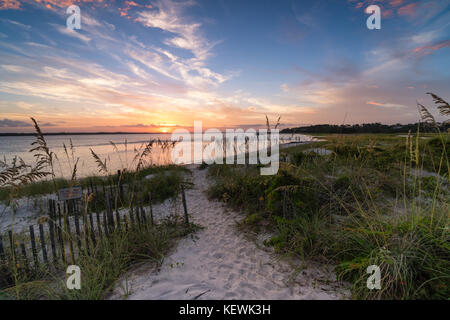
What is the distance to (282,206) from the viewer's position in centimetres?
474

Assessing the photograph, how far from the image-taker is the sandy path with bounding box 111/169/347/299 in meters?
2.73

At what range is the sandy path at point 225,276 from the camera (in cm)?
273

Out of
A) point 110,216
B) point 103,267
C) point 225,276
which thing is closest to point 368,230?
point 225,276

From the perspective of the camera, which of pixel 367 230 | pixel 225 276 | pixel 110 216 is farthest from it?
pixel 110 216

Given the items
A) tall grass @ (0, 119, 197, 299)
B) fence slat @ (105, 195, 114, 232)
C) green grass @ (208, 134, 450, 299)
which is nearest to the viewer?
green grass @ (208, 134, 450, 299)

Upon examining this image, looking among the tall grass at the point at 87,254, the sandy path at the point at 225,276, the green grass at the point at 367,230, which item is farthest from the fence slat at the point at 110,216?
the green grass at the point at 367,230

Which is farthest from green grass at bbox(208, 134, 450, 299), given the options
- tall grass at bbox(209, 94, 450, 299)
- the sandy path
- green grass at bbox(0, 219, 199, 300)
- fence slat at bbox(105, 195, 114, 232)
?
fence slat at bbox(105, 195, 114, 232)

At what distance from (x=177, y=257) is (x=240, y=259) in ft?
3.94

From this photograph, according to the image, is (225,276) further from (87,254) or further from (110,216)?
(110,216)

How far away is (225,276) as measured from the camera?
3174 mm

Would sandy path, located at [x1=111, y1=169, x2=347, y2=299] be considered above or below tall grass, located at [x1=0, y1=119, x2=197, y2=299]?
below

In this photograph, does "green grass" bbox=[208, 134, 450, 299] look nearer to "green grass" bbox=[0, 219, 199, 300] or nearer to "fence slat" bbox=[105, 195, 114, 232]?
"green grass" bbox=[0, 219, 199, 300]
